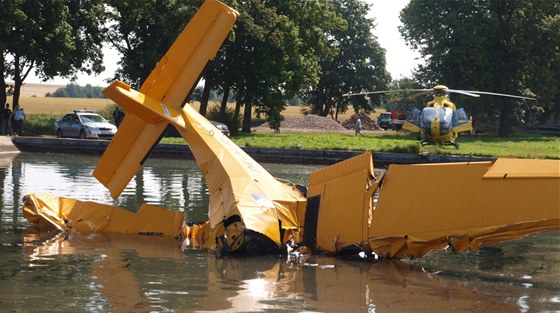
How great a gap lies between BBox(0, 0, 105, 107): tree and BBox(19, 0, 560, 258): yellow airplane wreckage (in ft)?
108

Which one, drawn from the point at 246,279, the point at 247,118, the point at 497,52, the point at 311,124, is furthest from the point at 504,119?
the point at 246,279

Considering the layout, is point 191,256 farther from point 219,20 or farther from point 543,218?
point 543,218

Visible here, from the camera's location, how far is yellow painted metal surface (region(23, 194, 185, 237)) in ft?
61.5

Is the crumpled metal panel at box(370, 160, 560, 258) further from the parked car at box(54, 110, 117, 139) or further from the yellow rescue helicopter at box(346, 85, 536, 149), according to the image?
the parked car at box(54, 110, 117, 139)

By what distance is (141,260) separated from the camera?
51.4 feet

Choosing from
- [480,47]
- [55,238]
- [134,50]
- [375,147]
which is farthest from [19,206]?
[480,47]

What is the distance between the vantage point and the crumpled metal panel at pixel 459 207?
1345cm

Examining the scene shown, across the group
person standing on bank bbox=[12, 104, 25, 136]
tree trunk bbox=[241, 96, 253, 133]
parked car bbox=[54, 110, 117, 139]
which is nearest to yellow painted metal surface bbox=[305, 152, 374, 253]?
parked car bbox=[54, 110, 117, 139]

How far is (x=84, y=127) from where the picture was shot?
50344 mm

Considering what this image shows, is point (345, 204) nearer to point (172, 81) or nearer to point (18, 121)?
point (172, 81)

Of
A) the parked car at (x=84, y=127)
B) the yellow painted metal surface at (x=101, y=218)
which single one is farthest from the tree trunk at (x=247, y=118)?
the yellow painted metal surface at (x=101, y=218)

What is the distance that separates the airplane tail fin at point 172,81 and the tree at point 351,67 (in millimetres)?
78686

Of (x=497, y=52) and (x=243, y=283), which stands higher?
(x=497, y=52)

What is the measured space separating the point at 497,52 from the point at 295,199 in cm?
5766
